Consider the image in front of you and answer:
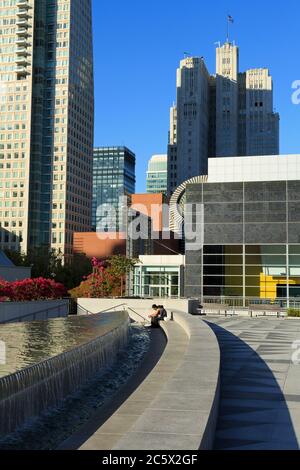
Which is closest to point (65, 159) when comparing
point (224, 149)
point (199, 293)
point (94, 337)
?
point (224, 149)

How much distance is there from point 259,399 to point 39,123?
507 feet

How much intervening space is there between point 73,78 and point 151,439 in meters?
164

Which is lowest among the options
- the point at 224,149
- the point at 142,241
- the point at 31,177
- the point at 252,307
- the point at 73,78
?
the point at 252,307

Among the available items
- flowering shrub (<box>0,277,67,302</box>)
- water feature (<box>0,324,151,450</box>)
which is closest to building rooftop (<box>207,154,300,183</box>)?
flowering shrub (<box>0,277,67,302</box>)

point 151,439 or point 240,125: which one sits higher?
point 240,125

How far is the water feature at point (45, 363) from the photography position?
27.2ft

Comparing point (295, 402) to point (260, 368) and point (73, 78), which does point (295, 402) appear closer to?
point (260, 368)

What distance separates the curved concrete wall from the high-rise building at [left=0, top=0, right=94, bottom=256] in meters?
120

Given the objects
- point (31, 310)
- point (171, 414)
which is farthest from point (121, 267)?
point (171, 414)

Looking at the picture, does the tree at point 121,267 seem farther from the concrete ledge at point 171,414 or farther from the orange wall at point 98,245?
the orange wall at point 98,245

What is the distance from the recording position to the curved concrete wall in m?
25.3

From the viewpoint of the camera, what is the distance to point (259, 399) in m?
9.50
